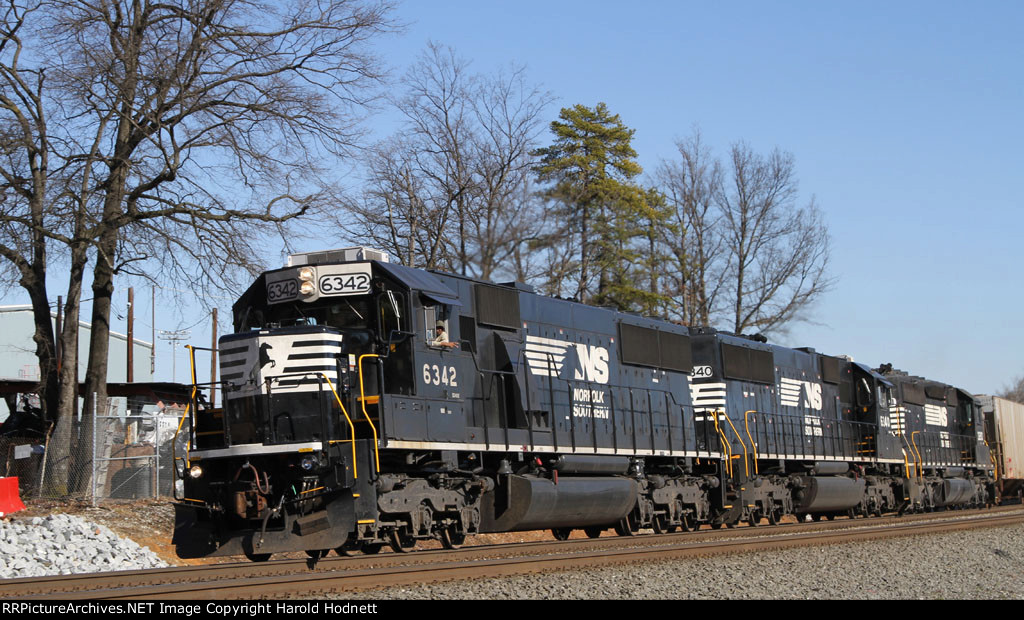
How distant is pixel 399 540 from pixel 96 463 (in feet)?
30.8

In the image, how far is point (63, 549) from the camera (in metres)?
14.3

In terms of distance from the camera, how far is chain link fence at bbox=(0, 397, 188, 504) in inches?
760

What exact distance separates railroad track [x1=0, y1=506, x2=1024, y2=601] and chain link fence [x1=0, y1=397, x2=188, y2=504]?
791cm

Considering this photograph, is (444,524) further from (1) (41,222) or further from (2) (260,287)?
(1) (41,222)

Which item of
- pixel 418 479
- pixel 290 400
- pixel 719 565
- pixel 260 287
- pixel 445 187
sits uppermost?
pixel 445 187

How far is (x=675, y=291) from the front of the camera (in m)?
37.7

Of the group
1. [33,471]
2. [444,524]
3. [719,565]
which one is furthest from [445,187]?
[719,565]

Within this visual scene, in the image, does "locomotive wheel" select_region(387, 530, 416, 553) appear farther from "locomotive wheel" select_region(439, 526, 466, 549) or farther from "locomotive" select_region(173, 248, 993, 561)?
"locomotive wheel" select_region(439, 526, 466, 549)

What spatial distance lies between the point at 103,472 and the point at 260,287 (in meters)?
8.99

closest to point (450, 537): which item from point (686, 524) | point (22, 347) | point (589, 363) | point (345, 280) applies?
point (345, 280)

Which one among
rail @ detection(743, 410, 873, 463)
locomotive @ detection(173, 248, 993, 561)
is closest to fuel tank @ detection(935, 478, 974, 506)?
rail @ detection(743, 410, 873, 463)

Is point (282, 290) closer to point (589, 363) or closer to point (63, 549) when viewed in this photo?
point (63, 549)

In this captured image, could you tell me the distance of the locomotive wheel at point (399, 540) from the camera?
12.0 m

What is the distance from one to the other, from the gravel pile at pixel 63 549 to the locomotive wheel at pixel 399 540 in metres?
4.03
